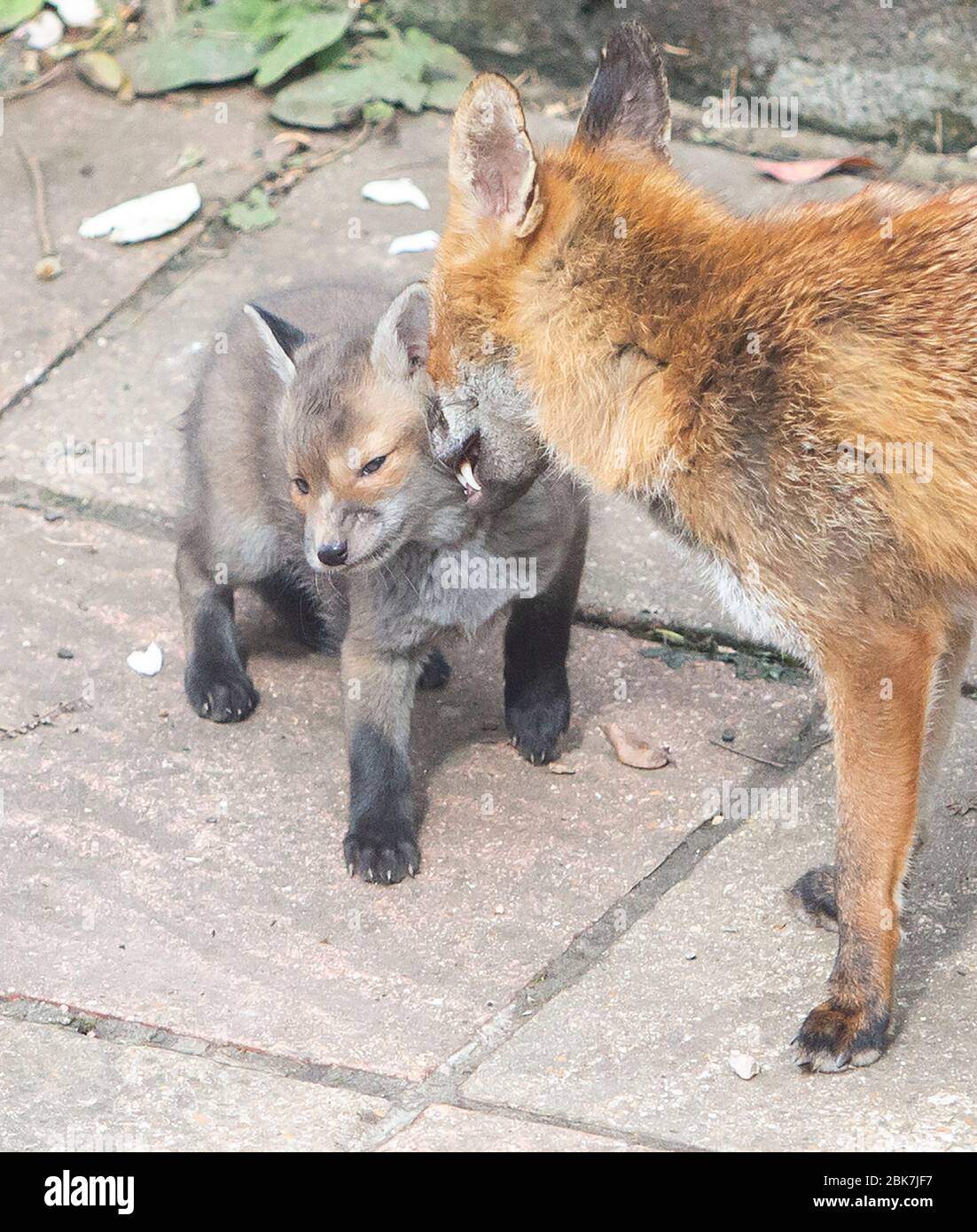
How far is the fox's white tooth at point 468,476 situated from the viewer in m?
4.51

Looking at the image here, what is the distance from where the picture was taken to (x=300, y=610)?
5574 millimetres

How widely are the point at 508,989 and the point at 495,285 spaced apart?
1.74 meters

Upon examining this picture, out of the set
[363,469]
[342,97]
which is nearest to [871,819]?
[363,469]

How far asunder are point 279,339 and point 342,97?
10.8ft

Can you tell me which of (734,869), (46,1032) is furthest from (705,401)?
(46,1032)

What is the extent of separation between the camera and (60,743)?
5016mm

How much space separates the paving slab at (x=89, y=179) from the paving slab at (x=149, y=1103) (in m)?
3.28

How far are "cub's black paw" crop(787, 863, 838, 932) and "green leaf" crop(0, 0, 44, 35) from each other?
616 cm

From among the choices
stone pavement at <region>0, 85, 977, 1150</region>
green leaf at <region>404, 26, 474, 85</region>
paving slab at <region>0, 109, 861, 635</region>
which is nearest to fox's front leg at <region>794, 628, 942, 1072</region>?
stone pavement at <region>0, 85, 977, 1150</region>

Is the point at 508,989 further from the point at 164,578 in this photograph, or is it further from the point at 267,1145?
the point at 164,578

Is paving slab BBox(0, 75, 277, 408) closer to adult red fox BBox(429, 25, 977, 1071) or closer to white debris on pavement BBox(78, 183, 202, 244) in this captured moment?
white debris on pavement BBox(78, 183, 202, 244)

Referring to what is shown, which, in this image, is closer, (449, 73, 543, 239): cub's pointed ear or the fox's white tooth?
(449, 73, 543, 239): cub's pointed ear

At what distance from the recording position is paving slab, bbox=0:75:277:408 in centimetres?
677

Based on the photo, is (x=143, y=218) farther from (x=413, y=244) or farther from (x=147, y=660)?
(x=147, y=660)
